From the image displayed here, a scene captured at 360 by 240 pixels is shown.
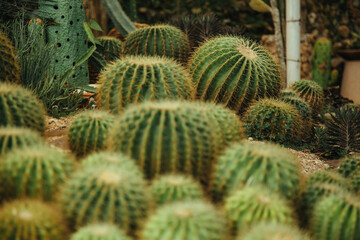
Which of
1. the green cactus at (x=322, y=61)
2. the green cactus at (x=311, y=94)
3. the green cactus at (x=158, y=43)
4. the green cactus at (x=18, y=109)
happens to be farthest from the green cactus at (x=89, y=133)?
the green cactus at (x=322, y=61)

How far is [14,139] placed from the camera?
6.18ft

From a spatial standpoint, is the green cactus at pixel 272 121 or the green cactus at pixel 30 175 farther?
the green cactus at pixel 272 121

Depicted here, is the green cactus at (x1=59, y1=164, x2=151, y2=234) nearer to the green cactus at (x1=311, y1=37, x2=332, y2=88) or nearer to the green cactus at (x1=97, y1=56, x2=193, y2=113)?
the green cactus at (x1=97, y1=56, x2=193, y2=113)

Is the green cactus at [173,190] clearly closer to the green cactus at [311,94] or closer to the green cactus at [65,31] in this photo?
the green cactus at [65,31]

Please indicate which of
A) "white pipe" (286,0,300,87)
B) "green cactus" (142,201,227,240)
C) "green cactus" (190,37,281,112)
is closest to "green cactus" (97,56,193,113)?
"green cactus" (190,37,281,112)

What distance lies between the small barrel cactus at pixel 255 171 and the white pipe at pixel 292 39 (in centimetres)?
384

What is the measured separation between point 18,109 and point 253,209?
1.40 meters

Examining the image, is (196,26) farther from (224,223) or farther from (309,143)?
(224,223)

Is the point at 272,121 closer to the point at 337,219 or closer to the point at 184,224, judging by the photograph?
the point at 337,219

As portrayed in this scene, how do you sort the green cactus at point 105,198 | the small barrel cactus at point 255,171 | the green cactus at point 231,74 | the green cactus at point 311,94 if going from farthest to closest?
the green cactus at point 311,94 < the green cactus at point 231,74 < the small barrel cactus at point 255,171 < the green cactus at point 105,198

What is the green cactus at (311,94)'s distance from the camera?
14.8 ft

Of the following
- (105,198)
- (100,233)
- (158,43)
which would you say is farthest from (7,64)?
(100,233)

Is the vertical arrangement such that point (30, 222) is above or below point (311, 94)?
above

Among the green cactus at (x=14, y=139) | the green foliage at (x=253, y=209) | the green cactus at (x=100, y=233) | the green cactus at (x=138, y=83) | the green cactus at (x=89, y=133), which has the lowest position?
the green foliage at (x=253, y=209)
